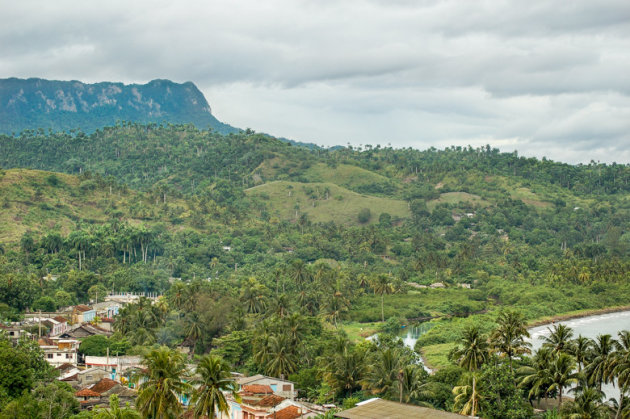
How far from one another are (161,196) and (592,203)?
323 ft

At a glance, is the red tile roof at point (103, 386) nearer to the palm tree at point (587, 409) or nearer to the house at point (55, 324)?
the house at point (55, 324)

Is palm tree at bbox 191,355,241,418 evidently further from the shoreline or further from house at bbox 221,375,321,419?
the shoreline

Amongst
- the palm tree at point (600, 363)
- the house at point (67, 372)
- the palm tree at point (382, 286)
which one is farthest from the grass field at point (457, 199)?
the palm tree at point (600, 363)

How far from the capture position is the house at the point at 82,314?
82.2 meters

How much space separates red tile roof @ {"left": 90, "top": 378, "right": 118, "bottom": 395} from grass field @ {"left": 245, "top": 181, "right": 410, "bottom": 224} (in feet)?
377

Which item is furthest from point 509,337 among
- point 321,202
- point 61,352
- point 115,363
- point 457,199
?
point 457,199

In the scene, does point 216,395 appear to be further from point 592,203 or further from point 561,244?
point 592,203

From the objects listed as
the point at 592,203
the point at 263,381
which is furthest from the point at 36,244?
the point at 592,203

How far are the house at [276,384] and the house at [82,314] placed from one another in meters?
35.9

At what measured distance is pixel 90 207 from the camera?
140125mm

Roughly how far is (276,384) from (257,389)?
3.47 metres

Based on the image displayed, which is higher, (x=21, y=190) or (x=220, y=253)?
(x=21, y=190)

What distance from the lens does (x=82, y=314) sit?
271 feet

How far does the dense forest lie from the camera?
164ft
